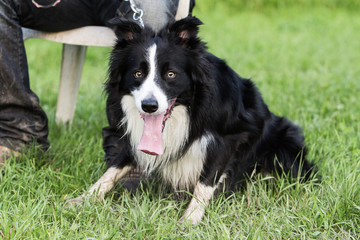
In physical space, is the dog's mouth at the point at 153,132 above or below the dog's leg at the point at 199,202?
above

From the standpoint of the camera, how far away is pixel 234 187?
9.51 ft

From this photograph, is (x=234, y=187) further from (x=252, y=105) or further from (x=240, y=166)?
(x=252, y=105)

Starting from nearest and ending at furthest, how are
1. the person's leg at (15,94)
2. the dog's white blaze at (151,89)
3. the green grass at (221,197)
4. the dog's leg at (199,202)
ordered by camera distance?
the green grass at (221,197) → the dog's white blaze at (151,89) → the dog's leg at (199,202) → the person's leg at (15,94)

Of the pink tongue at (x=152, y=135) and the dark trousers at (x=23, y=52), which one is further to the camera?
the dark trousers at (x=23, y=52)

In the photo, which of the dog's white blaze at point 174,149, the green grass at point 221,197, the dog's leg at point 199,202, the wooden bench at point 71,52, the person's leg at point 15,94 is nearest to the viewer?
the green grass at point 221,197

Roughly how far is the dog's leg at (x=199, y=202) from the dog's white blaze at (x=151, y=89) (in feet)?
1.78

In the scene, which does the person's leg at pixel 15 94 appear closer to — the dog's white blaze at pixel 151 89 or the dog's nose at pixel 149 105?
the dog's white blaze at pixel 151 89

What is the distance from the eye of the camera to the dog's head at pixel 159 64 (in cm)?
251

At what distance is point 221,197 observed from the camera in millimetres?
2631

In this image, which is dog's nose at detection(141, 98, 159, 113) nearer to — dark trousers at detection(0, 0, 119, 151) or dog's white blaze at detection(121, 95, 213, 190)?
dog's white blaze at detection(121, 95, 213, 190)

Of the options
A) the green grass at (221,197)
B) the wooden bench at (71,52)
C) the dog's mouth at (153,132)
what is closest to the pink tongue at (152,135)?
the dog's mouth at (153,132)

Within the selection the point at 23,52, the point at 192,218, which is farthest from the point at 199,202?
the point at 23,52

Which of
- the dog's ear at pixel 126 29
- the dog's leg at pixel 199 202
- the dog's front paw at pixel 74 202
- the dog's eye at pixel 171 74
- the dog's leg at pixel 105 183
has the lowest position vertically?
the dog's front paw at pixel 74 202

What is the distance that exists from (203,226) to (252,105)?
0.88m
